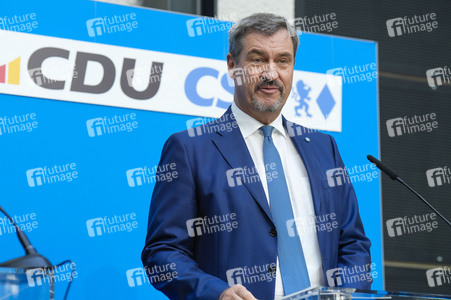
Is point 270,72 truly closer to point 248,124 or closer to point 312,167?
point 248,124

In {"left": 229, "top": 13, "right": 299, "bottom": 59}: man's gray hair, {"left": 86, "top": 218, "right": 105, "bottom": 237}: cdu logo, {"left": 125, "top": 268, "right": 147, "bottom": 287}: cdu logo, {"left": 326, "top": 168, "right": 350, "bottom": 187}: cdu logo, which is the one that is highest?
{"left": 229, "top": 13, "right": 299, "bottom": 59}: man's gray hair

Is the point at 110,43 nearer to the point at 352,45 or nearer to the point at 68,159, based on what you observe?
the point at 68,159

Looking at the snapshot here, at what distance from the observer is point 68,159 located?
3.38 metres

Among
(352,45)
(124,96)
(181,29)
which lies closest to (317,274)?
(124,96)

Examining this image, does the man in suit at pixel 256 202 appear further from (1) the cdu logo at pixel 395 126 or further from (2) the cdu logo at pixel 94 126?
(1) the cdu logo at pixel 395 126

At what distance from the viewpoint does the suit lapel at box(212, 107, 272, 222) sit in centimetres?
212

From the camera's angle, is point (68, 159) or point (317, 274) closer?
point (317, 274)

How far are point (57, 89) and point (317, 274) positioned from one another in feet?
5.85

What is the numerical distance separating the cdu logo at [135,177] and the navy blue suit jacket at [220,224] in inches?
49.4

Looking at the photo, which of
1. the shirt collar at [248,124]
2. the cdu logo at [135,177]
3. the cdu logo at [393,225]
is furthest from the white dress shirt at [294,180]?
the cdu logo at [393,225]

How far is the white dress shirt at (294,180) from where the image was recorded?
2.12 meters

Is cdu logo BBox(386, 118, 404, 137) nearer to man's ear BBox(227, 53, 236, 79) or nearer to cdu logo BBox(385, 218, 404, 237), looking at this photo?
cdu logo BBox(385, 218, 404, 237)

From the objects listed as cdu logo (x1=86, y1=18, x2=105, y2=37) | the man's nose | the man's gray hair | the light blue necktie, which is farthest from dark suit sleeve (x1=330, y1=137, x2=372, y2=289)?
cdu logo (x1=86, y1=18, x2=105, y2=37)

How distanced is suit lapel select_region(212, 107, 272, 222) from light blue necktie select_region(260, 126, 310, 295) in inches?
1.8
